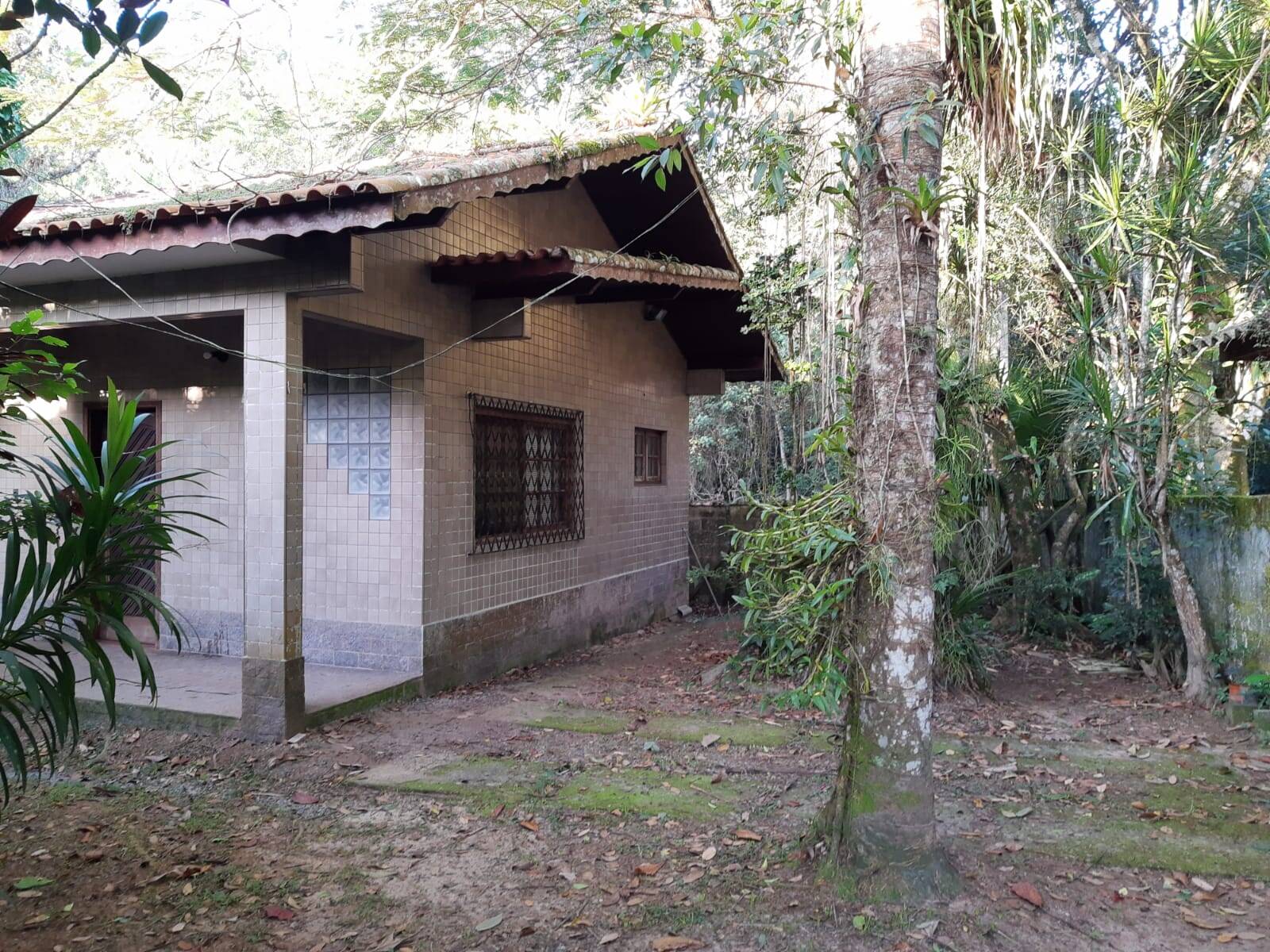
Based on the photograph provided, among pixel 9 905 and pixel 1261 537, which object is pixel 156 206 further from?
pixel 1261 537

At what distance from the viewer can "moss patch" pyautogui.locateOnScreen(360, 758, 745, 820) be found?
4605 mm

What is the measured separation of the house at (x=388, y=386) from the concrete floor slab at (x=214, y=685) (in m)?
0.05

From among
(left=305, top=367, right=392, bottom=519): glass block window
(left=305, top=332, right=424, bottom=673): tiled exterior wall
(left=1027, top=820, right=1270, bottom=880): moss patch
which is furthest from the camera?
(left=305, top=367, right=392, bottom=519): glass block window

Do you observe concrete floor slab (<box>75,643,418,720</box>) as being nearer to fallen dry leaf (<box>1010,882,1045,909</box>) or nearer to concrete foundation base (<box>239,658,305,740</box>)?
concrete foundation base (<box>239,658,305,740</box>)

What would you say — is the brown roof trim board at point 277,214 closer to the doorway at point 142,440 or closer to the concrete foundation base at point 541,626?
the doorway at point 142,440

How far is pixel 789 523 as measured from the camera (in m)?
3.74

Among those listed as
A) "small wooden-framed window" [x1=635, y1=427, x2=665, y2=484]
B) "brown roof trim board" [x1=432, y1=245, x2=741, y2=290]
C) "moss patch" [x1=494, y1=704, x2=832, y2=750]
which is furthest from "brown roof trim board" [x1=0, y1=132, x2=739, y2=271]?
"small wooden-framed window" [x1=635, y1=427, x2=665, y2=484]

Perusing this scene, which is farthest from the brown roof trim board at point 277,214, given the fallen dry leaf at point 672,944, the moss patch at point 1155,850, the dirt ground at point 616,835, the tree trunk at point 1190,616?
the tree trunk at point 1190,616

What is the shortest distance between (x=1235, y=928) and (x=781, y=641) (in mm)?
1901

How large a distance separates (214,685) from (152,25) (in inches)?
209

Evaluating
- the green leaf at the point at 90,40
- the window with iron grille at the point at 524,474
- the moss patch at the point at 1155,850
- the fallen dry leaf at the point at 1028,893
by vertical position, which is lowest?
the moss patch at the point at 1155,850

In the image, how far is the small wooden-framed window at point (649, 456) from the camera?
10602 mm

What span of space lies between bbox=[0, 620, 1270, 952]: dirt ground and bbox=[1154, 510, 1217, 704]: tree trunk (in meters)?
0.24

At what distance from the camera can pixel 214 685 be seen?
648 centimetres
